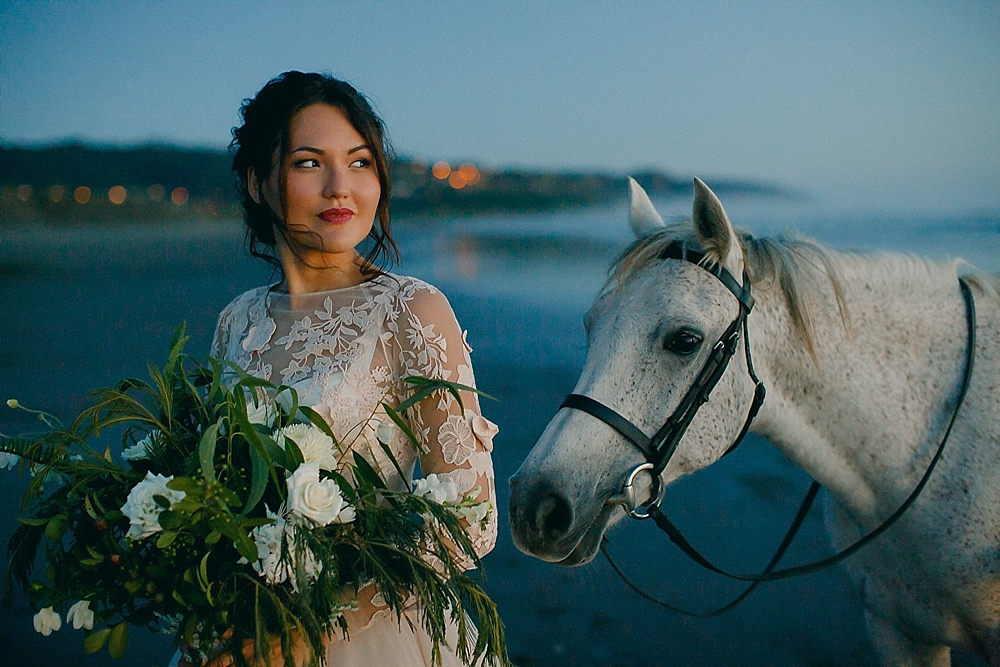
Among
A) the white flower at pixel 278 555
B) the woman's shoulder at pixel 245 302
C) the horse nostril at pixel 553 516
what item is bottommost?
the horse nostril at pixel 553 516

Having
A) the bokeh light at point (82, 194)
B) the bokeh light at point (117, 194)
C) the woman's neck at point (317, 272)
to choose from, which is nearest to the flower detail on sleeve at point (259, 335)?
the woman's neck at point (317, 272)

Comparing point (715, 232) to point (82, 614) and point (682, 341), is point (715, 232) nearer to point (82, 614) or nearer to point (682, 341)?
point (682, 341)

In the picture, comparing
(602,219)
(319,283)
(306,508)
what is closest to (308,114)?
(319,283)

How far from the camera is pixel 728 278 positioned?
1.46 metres

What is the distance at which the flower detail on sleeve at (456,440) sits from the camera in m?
1.29

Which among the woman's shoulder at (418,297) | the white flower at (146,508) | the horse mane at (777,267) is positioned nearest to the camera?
the white flower at (146,508)

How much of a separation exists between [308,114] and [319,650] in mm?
1111

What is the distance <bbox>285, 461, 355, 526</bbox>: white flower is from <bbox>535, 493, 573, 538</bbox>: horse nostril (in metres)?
0.52

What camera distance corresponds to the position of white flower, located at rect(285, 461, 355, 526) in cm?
94

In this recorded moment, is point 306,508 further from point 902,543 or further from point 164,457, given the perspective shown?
point 902,543

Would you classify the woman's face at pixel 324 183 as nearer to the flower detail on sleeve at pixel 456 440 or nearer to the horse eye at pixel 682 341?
the flower detail on sleeve at pixel 456 440

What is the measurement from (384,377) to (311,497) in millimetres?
464

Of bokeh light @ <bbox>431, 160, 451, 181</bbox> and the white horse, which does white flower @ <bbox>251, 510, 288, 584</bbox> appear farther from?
bokeh light @ <bbox>431, 160, 451, 181</bbox>

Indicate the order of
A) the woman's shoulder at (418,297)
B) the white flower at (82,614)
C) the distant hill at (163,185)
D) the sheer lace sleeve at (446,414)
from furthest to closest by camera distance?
the distant hill at (163,185), the woman's shoulder at (418,297), the sheer lace sleeve at (446,414), the white flower at (82,614)
